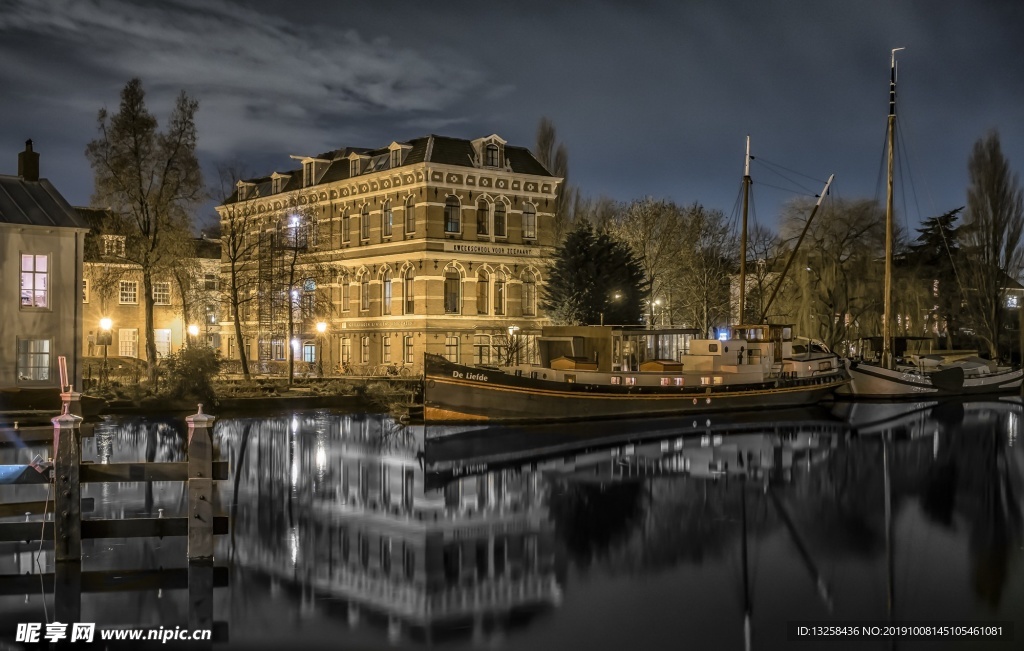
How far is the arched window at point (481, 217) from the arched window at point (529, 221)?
8.68 feet

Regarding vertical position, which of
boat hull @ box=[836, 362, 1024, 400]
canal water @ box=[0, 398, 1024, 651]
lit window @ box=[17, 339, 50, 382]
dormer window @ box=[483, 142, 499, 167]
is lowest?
canal water @ box=[0, 398, 1024, 651]

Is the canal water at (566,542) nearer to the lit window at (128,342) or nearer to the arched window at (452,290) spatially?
the arched window at (452,290)

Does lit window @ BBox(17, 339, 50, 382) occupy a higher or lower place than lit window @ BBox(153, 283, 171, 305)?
lower

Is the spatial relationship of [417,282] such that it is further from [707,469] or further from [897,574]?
[897,574]

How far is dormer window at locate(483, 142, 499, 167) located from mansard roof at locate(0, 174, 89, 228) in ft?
87.7

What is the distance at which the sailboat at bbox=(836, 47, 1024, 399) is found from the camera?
50688 millimetres

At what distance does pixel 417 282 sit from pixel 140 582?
4162 centimetres

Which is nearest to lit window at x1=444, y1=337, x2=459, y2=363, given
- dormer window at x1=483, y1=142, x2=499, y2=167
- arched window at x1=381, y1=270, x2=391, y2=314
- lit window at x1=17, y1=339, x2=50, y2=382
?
arched window at x1=381, y1=270, x2=391, y2=314

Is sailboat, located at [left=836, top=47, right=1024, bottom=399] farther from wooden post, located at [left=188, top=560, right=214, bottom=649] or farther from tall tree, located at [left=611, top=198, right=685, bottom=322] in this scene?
wooden post, located at [left=188, top=560, right=214, bottom=649]

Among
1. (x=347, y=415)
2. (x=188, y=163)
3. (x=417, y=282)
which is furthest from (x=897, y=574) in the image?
(x=417, y=282)

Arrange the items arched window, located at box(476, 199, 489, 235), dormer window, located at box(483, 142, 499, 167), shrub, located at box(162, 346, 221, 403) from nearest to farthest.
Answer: shrub, located at box(162, 346, 221, 403), arched window, located at box(476, 199, 489, 235), dormer window, located at box(483, 142, 499, 167)

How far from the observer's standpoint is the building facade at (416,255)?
5525 centimetres

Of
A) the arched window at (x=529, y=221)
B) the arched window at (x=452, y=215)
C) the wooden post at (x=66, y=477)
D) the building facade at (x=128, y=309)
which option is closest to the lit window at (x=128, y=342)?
the building facade at (x=128, y=309)

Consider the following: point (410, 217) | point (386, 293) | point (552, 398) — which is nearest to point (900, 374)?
point (552, 398)
